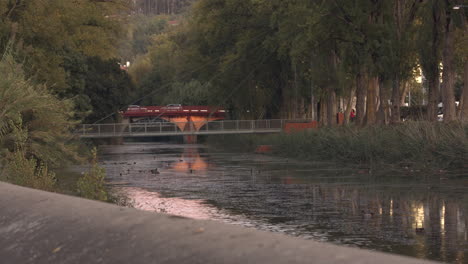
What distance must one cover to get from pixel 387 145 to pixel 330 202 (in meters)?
17.1

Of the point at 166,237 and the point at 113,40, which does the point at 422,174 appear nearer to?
the point at 113,40

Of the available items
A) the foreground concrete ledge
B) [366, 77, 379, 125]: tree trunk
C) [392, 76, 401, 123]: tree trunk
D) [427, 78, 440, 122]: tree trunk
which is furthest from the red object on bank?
the foreground concrete ledge

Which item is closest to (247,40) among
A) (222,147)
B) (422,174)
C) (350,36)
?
(222,147)

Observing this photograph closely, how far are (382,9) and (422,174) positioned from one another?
13.0m

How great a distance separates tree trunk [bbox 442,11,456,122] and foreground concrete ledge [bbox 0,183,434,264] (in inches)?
1488

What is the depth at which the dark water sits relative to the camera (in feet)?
63.7

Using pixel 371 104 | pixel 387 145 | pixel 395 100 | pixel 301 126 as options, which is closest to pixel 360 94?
pixel 371 104

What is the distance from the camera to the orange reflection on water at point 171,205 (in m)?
24.5

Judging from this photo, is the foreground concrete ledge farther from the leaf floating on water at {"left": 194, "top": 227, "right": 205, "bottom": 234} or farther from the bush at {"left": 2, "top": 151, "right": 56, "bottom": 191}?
the bush at {"left": 2, "top": 151, "right": 56, "bottom": 191}

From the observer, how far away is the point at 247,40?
240 feet

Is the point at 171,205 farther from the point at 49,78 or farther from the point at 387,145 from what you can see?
the point at 387,145

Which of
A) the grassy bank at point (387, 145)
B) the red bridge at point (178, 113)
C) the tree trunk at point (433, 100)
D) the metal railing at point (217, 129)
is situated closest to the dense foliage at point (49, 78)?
the metal railing at point (217, 129)

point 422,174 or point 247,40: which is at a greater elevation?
point 247,40

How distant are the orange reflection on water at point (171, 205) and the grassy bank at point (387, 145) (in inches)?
529
